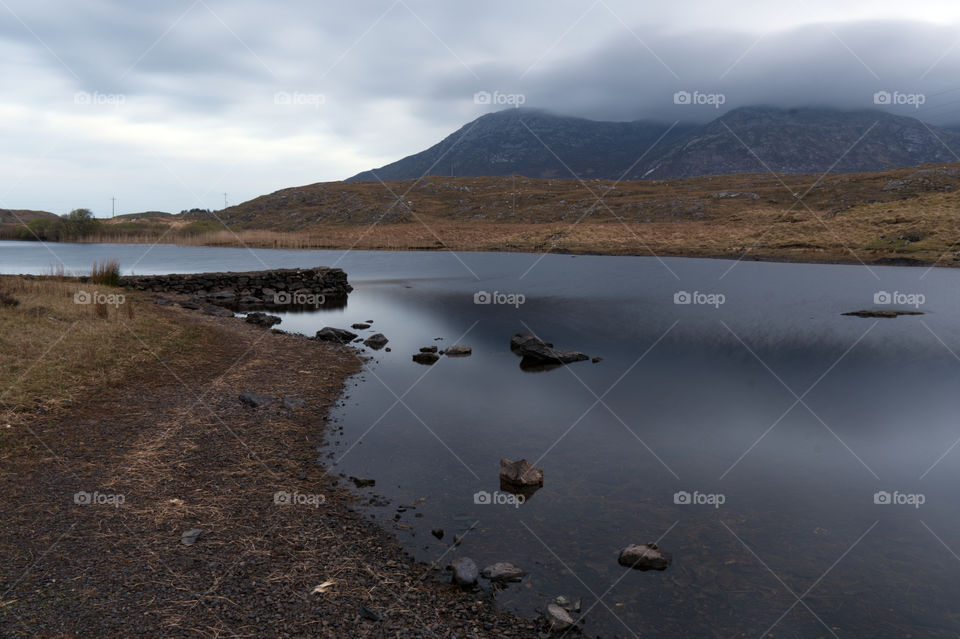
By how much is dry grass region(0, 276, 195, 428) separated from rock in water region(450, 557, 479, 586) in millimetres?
9734

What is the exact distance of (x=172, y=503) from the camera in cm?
859

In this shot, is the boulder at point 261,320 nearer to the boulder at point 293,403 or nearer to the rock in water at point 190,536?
the boulder at point 293,403

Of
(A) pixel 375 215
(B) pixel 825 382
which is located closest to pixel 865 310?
(B) pixel 825 382

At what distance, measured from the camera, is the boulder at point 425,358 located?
2147cm

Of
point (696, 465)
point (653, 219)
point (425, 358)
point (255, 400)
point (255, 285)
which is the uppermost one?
point (653, 219)

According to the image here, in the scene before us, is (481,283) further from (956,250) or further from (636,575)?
(956,250)

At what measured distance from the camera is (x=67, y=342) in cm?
1658

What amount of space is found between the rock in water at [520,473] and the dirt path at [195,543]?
3004 mm

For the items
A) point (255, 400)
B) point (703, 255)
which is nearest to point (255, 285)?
point (255, 400)

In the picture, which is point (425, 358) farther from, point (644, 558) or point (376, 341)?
point (644, 558)

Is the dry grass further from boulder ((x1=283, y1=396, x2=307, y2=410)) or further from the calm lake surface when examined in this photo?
the calm lake surface

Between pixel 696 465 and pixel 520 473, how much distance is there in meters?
4.18

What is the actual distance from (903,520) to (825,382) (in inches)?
434

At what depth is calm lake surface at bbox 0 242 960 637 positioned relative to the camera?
7.52 m
